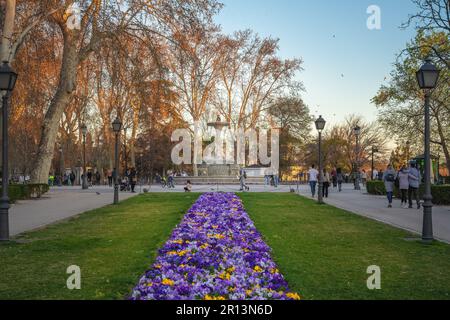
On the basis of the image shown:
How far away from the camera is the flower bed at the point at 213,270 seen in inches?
236

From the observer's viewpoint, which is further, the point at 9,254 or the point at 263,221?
the point at 263,221

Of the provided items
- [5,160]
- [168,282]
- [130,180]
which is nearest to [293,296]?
[168,282]

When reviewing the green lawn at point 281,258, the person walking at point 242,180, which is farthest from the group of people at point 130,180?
the green lawn at point 281,258

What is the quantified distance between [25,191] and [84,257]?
706 inches

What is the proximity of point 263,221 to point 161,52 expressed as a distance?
47.4ft

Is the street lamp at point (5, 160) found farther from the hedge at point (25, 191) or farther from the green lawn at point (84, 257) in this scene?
the hedge at point (25, 191)

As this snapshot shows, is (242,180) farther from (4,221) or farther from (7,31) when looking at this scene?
(4,221)

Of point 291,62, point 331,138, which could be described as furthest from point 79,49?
point 331,138

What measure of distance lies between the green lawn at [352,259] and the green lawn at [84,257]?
7.71ft

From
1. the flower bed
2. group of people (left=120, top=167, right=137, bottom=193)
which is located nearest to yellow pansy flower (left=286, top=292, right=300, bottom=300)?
the flower bed

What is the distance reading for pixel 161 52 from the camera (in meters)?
26.4

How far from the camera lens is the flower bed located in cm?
599

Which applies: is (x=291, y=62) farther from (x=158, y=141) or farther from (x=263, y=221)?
(x=263, y=221)

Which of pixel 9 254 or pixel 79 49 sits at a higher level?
pixel 79 49
